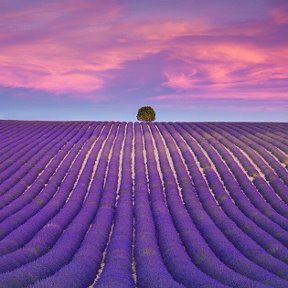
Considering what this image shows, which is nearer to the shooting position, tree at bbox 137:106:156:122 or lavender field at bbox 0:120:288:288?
lavender field at bbox 0:120:288:288

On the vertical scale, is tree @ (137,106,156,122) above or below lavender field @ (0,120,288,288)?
above

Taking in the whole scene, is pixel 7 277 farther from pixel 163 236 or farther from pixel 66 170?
pixel 66 170

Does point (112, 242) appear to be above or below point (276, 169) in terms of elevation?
below

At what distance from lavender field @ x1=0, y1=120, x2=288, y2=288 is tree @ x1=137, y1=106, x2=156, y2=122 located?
22665 mm

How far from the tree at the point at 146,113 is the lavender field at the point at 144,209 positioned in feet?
74.4

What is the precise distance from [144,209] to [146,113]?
3960cm

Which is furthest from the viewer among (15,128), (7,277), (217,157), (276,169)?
(15,128)

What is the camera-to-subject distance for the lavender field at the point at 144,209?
32.4 feet

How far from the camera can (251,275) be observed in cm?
962

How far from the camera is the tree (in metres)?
55.6

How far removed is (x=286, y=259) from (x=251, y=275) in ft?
5.98

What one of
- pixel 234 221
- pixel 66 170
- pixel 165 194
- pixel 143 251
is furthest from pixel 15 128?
pixel 143 251

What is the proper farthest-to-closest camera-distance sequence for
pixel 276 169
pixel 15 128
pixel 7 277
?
pixel 15 128 → pixel 276 169 → pixel 7 277

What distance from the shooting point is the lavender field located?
9883mm
